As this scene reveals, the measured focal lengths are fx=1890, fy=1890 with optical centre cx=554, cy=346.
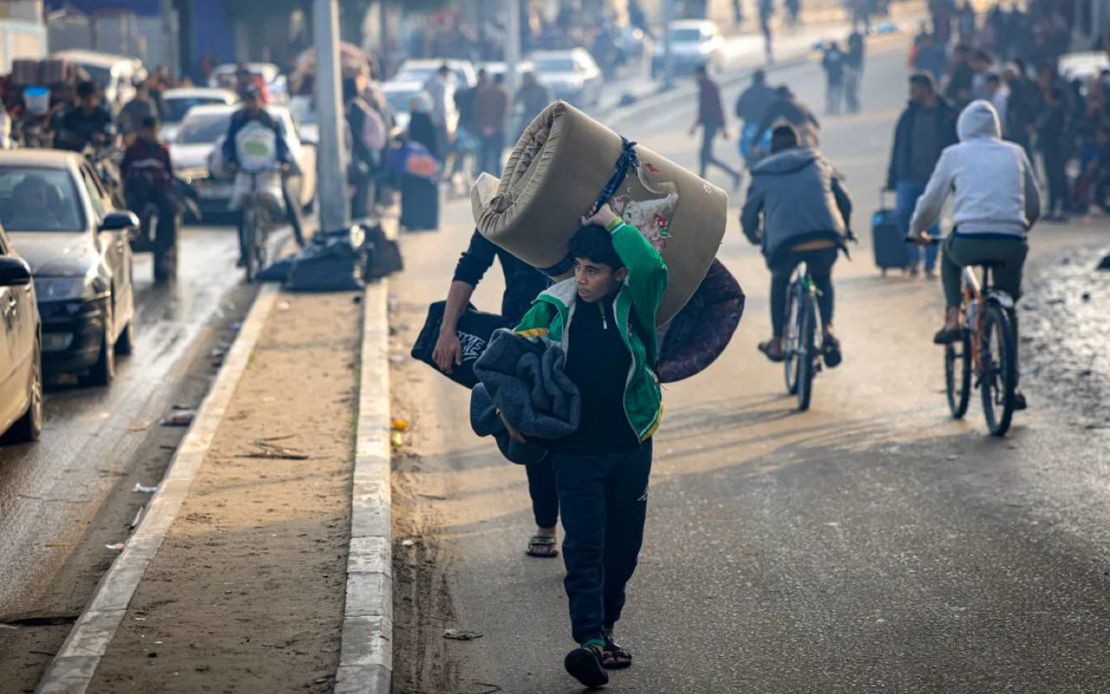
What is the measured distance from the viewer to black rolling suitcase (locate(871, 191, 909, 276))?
16109mm

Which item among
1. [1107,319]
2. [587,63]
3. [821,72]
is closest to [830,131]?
[587,63]

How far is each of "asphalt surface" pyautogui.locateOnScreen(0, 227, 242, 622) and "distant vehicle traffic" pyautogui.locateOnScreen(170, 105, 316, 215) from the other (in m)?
6.69

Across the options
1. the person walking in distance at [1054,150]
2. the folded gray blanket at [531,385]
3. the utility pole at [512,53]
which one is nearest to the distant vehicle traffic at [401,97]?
the utility pole at [512,53]

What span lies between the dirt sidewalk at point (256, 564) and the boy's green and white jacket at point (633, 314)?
127 centimetres

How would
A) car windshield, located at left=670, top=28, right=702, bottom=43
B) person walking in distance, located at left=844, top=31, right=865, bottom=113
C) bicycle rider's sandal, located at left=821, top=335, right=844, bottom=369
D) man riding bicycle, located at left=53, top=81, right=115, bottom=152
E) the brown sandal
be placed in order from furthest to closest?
car windshield, located at left=670, top=28, right=702, bottom=43 < person walking in distance, located at left=844, top=31, right=865, bottom=113 < man riding bicycle, located at left=53, top=81, right=115, bottom=152 < bicycle rider's sandal, located at left=821, top=335, right=844, bottom=369 < the brown sandal

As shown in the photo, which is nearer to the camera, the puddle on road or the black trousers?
the black trousers

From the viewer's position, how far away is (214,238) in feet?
75.8

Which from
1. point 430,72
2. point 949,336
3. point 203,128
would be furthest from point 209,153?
point 430,72

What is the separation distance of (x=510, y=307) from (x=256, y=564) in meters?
1.44

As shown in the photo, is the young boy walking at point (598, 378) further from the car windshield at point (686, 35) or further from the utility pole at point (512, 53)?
the car windshield at point (686, 35)

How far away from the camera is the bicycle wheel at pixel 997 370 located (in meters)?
10.3

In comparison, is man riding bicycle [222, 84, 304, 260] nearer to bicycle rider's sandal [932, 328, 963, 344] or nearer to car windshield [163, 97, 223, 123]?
bicycle rider's sandal [932, 328, 963, 344]

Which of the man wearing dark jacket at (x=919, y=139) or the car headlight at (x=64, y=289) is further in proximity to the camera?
the man wearing dark jacket at (x=919, y=139)

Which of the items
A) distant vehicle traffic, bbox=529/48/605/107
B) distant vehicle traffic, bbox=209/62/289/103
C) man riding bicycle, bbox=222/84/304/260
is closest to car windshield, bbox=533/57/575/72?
distant vehicle traffic, bbox=529/48/605/107
